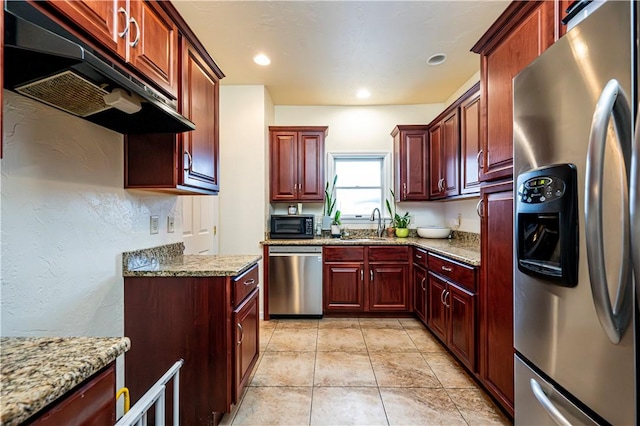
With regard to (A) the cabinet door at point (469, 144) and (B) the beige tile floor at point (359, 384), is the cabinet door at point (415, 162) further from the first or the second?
(B) the beige tile floor at point (359, 384)

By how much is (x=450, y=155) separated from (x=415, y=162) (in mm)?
630

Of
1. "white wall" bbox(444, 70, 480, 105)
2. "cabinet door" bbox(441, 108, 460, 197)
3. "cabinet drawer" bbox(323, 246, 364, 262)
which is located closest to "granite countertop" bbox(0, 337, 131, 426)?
"cabinet drawer" bbox(323, 246, 364, 262)

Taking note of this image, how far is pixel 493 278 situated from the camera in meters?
1.73

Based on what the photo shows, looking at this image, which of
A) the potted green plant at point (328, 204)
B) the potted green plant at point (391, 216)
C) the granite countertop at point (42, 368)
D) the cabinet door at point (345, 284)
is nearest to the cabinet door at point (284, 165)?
the potted green plant at point (328, 204)

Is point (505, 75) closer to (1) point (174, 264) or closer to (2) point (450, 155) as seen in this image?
(2) point (450, 155)

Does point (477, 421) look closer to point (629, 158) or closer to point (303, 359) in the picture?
point (303, 359)

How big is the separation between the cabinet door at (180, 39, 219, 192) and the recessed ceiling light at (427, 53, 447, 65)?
210cm

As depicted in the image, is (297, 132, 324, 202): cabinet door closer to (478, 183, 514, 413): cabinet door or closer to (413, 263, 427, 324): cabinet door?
(413, 263, 427, 324): cabinet door

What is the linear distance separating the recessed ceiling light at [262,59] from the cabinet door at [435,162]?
80.6 inches

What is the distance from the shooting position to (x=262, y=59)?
9.36ft

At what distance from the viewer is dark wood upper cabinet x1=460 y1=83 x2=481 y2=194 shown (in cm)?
252

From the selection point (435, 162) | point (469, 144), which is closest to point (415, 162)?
point (435, 162)

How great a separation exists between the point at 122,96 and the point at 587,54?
1579mm

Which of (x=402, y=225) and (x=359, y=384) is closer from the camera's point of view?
(x=359, y=384)
